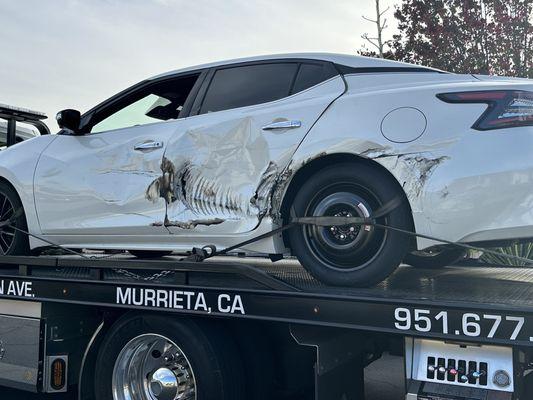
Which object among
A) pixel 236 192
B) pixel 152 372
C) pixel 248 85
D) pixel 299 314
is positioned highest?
→ pixel 248 85

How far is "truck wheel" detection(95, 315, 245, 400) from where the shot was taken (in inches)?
118

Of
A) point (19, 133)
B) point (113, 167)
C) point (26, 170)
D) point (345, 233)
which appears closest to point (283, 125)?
point (345, 233)

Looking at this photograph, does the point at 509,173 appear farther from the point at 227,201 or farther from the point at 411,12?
the point at 411,12

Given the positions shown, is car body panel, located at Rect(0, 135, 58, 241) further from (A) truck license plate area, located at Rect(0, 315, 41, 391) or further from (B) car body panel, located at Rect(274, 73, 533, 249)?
(B) car body panel, located at Rect(274, 73, 533, 249)

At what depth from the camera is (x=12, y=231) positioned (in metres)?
4.25

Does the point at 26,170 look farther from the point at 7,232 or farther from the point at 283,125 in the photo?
the point at 283,125

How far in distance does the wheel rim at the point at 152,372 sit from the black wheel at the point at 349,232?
0.87 m

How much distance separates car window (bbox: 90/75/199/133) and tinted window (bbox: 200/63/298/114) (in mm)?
309

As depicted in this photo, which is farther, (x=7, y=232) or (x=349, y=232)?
(x=7, y=232)

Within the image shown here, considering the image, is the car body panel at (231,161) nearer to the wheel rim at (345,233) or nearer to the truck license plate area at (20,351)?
the wheel rim at (345,233)

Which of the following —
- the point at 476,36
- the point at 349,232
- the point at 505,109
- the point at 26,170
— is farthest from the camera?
the point at 476,36

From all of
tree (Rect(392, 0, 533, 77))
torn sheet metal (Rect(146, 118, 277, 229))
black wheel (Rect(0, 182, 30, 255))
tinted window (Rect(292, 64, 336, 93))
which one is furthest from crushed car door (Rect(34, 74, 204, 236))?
tree (Rect(392, 0, 533, 77))

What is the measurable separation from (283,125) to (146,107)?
124 cm

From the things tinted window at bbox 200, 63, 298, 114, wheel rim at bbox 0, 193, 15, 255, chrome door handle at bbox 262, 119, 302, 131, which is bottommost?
wheel rim at bbox 0, 193, 15, 255
